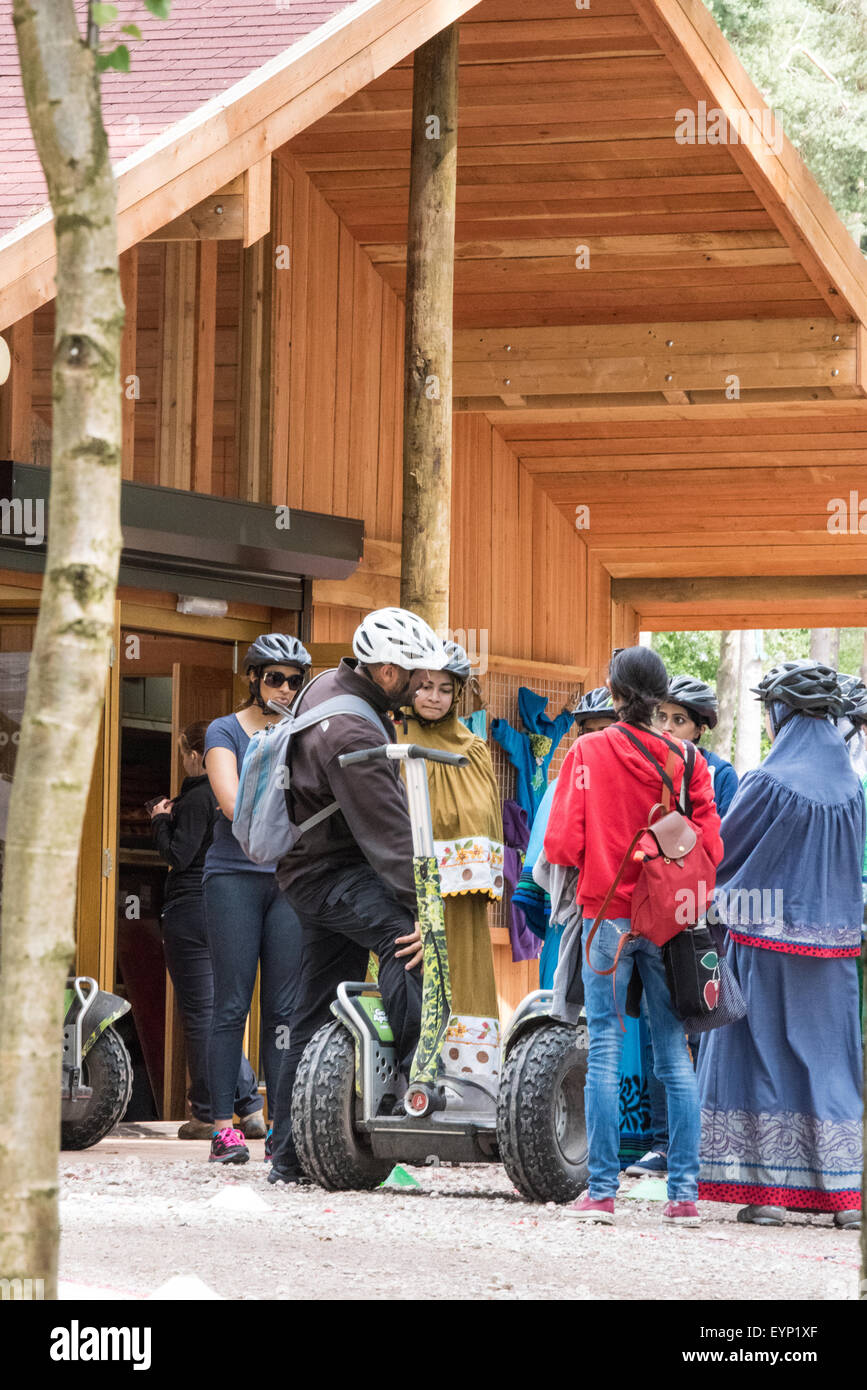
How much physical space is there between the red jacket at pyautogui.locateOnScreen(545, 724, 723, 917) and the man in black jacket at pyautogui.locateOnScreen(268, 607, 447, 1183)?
48 cm

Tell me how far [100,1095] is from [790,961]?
2.61 m

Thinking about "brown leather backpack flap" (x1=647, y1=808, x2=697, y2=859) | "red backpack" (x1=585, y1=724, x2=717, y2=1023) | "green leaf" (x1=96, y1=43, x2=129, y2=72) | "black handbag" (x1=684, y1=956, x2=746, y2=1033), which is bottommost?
"black handbag" (x1=684, y1=956, x2=746, y2=1033)

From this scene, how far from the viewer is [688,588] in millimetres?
14617

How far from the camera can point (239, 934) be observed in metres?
6.97

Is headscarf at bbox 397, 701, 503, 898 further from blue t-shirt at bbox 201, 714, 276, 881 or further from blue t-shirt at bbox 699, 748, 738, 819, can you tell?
blue t-shirt at bbox 699, 748, 738, 819

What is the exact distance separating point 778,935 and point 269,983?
182cm

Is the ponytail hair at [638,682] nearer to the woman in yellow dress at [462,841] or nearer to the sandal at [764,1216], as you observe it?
the woman in yellow dress at [462,841]

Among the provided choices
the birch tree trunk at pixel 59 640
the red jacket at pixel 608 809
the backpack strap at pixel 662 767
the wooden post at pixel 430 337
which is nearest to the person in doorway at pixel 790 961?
the red jacket at pixel 608 809

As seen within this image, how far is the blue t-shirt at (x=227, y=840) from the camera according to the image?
6977mm

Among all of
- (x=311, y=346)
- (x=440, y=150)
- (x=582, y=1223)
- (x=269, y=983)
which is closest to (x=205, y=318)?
(x=311, y=346)

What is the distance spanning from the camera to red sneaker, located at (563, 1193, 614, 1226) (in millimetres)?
5688

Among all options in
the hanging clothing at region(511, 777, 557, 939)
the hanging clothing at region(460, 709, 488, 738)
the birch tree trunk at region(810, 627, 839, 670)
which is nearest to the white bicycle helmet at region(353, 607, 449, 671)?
the hanging clothing at region(511, 777, 557, 939)

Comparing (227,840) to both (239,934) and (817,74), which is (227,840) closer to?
(239,934)

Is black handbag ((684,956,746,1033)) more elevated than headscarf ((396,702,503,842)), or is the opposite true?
headscarf ((396,702,503,842))
